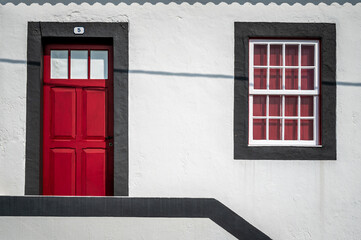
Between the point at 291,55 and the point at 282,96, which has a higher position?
the point at 291,55

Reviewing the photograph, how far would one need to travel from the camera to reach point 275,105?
4453 mm

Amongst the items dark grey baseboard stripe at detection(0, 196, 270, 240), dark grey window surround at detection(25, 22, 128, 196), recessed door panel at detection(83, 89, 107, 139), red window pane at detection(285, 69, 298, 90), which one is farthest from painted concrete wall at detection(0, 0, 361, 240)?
red window pane at detection(285, 69, 298, 90)

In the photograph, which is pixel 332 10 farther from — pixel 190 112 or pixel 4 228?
pixel 4 228

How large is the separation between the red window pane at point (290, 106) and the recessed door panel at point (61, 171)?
10.9ft

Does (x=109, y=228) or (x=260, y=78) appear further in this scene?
(x=260, y=78)

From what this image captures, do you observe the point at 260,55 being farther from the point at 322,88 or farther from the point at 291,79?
the point at 322,88

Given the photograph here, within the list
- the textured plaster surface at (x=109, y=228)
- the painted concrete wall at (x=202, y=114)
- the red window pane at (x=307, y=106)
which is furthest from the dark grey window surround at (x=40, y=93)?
the red window pane at (x=307, y=106)

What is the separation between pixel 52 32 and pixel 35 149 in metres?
1.70

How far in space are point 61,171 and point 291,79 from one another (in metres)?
3.73

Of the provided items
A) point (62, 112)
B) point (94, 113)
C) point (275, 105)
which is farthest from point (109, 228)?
point (275, 105)

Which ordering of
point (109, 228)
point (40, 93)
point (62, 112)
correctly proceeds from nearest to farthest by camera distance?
1. point (109, 228)
2. point (40, 93)
3. point (62, 112)

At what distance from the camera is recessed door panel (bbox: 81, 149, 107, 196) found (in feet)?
14.5

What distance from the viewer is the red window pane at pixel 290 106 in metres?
4.45

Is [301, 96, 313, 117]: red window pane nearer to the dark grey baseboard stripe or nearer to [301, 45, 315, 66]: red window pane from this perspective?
[301, 45, 315, 66]: red window pane
